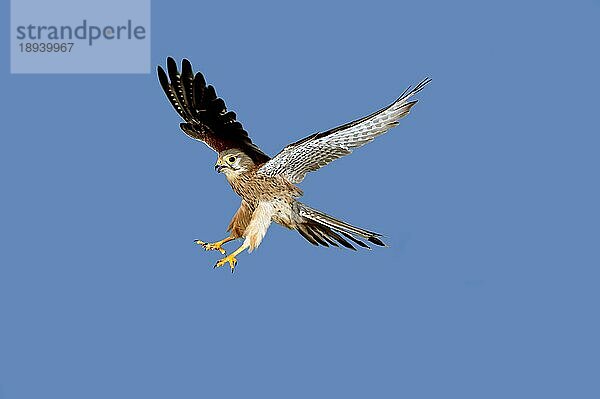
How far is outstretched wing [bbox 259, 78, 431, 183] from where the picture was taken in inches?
193

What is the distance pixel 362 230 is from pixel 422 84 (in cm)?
80

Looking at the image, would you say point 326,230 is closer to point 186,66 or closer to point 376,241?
point 376,241

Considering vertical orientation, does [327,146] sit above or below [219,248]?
above

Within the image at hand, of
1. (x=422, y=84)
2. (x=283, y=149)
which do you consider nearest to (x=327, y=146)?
(x=283, y=149)

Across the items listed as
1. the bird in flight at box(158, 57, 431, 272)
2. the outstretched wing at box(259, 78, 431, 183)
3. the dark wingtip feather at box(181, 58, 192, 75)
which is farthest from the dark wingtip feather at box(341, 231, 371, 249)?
the dark wingtip feather at box(181, 58, 192, 75)

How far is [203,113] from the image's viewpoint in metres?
5.06

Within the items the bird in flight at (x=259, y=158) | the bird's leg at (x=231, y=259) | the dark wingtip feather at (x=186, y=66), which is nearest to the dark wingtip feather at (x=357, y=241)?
the bird in flight at (x=259, y=158)

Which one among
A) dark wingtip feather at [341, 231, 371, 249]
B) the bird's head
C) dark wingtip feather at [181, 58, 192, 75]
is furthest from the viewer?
dark wingtip feather at [341, 231, 371, 249]

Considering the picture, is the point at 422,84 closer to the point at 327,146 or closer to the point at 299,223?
the point at 327,146

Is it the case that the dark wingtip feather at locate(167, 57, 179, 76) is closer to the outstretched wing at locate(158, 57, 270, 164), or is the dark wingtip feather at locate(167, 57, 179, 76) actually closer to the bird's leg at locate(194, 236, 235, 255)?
the outstretched wing at locate(158, 57, 270, 164)

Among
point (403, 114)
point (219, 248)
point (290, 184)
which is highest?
point (403, 114)

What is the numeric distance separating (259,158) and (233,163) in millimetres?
161

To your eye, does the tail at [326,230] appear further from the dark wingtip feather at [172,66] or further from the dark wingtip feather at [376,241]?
the dark wingtip feather at [172,66]

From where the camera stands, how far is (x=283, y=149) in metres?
4.98
